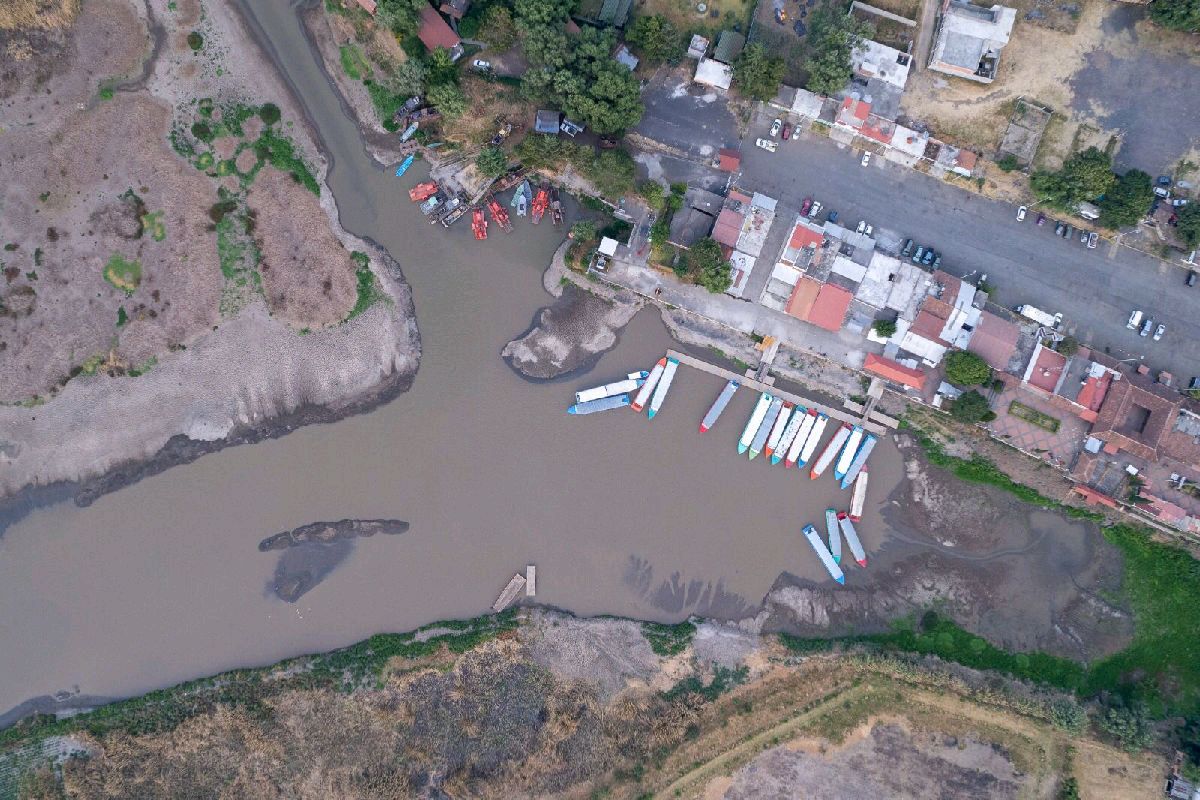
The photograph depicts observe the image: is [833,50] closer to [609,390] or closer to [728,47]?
[728,47]

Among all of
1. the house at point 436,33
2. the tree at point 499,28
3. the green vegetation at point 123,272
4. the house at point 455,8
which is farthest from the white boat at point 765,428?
the green vegetation at point 123,272

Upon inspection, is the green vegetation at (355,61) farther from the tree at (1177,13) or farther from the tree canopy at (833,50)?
the tree at (1177,13)

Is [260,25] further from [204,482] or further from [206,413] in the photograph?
[204,482]

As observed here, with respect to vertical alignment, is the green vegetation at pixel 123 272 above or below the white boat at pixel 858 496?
below

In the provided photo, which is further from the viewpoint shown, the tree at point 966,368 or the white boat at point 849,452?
the white boat at point 849,452

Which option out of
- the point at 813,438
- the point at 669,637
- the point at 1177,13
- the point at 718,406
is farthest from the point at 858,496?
the point at 1177,13

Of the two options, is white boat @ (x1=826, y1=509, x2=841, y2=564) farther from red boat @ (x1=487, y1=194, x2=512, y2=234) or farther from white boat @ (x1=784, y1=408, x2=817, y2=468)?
red boat @ (x1=487, y1=194, x2=512, y2=234)
